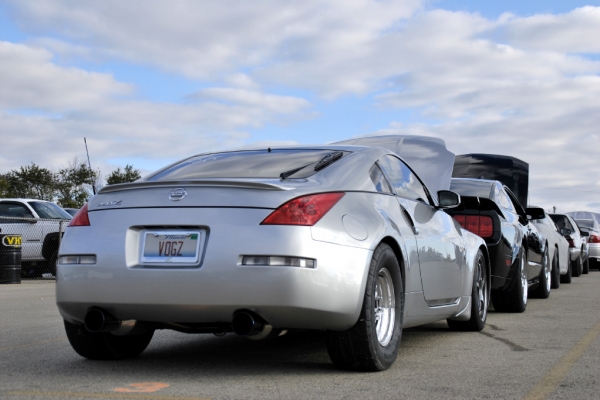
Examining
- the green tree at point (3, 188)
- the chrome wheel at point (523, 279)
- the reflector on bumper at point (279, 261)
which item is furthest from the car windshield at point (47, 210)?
the green tree at point (3, 188)

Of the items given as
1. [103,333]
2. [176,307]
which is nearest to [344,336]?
[176,307]

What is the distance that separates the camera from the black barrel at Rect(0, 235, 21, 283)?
52.0 ft

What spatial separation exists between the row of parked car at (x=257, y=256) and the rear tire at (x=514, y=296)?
3.27 metres

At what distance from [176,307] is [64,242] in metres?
0.93

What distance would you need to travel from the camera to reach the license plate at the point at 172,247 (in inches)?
179

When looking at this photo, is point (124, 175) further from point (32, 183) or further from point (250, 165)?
point (250, 165)

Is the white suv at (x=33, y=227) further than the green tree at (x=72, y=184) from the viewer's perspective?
No

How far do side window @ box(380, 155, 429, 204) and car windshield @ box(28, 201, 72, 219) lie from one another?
13.7 m

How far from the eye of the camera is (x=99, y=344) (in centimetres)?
538

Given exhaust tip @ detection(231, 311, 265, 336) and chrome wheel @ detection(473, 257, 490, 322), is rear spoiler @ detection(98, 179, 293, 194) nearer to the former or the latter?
exhaust tip @ detection(231, 311, 265, 336)

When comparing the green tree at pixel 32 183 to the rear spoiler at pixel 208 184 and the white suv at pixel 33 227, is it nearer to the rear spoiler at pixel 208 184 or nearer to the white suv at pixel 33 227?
the white suv at pixel 33 227

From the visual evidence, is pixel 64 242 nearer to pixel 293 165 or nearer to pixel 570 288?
pixel 293 165

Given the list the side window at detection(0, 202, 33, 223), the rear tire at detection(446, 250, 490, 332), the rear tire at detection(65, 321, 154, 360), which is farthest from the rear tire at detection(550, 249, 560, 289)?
the side window at detection(0, 202, 33, 223)

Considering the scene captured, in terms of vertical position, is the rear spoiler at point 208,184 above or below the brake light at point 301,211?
above
